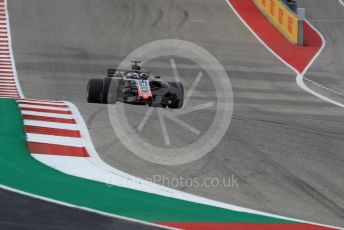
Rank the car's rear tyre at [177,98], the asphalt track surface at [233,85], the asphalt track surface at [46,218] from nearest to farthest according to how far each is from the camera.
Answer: the asphalt track surface at [46,218]
the asphalt track surface at [233,85]
the car's rear tyre at [177,98]

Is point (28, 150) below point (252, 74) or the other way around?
the other way around

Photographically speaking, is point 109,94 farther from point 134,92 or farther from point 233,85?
point 233,85

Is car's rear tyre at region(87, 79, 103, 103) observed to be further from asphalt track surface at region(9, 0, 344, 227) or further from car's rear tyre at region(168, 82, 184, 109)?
car's rear tyre at region(168, 82, 184, 109)

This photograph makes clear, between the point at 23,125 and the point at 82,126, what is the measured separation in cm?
110

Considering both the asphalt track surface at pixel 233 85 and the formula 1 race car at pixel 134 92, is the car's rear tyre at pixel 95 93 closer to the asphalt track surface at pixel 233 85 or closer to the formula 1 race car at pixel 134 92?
the formula 1 race car at pixel 134 92

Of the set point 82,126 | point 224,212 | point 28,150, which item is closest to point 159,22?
point 82,126

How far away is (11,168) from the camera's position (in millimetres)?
9000

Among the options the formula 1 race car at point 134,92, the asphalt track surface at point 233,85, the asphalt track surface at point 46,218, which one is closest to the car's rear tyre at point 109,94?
the formula 1 race car at point 134,92

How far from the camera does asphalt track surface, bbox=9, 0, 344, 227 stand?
982cm

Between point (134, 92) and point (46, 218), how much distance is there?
9.34 m

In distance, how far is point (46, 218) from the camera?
23.3 ft

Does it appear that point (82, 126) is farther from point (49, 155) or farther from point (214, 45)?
point (214, 45)

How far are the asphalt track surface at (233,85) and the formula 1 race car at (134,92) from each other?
110 centimetres

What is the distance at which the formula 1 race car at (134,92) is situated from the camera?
16125 mm
